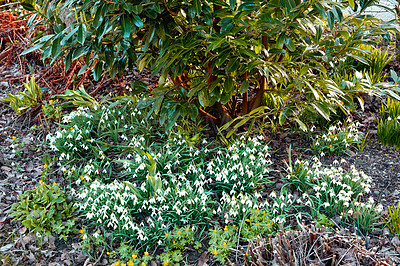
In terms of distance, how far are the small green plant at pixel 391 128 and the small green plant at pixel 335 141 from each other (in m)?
0.20

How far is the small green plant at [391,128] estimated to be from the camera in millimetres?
3221

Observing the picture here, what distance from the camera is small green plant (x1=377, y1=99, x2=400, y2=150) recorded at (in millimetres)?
3221

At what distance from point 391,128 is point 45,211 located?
2.93 metres

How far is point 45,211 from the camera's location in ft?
9.32

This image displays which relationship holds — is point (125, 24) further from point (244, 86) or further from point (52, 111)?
point (52, 111)

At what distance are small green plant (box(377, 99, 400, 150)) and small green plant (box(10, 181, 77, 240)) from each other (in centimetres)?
270

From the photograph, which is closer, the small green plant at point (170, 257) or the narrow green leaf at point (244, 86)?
the small green plant at point (170, 257)

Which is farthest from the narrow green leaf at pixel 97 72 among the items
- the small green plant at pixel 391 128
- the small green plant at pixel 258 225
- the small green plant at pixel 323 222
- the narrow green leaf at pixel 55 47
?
the small green plant at pixel 391 128

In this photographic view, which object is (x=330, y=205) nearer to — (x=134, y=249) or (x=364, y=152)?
(x=364, y=152)

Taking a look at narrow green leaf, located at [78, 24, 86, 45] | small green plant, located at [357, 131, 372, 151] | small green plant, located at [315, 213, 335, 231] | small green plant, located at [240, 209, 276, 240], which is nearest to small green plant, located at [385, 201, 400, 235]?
small green plant, located at [315, 213, 335, 231]

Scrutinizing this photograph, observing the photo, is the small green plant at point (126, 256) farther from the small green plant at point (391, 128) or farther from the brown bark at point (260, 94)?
the small green plant at point (391, 128)

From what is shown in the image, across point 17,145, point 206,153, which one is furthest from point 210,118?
point 17,145

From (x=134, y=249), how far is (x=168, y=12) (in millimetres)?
1693

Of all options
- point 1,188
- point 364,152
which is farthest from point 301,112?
point 1,188
